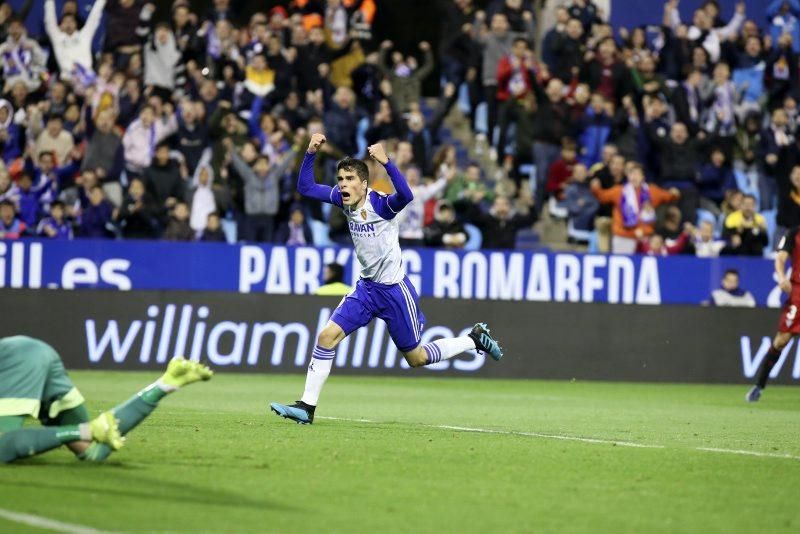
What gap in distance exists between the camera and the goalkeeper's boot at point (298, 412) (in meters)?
13.0

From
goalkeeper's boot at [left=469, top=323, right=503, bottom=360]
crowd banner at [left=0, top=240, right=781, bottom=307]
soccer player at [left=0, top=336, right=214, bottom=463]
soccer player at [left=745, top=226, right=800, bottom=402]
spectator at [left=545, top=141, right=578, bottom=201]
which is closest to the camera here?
soccer player at [left=0, top=336, right=214, bottom=463]

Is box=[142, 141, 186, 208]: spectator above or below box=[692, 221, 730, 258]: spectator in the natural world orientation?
above

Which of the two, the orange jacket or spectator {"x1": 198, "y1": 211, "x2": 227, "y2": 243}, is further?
the orange jacket

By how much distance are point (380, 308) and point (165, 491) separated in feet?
16.4

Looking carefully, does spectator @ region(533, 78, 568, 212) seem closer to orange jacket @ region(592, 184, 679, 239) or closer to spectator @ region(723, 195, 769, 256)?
orange jacket @ region(592, 184, 679, 239)

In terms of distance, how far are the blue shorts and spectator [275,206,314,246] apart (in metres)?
10.2

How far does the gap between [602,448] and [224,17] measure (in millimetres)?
15538

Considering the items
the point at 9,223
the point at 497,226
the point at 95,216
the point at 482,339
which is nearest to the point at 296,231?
the point at 95,216

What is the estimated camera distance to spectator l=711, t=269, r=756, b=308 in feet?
78.6

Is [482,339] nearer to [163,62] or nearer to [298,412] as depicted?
[298,412]

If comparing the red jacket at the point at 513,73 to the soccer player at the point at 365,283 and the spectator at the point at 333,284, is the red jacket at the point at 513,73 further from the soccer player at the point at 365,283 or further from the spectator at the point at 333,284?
the soccer player at the point at 365,283

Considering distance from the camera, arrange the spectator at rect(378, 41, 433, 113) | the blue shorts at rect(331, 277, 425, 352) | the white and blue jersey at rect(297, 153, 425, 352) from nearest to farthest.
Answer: the white and blue jersey at rect(297, 153, 425, 352) < the blue shorts at rect(331, 277, 425, 352) < the spectator at rect(378, 41, 433, 113)

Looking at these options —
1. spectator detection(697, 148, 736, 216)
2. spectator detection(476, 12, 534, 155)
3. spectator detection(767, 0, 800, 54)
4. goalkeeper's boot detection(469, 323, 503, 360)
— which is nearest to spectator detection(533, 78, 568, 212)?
spectator detection(476, 12, 534, 155)

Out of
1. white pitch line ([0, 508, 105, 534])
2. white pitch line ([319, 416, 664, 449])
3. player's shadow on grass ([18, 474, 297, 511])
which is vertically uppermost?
white pitch line ([0, 508, 105, 534])
